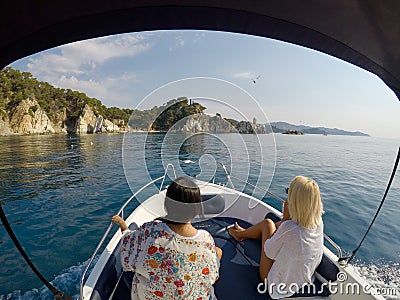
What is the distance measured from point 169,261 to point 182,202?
257 millimetres

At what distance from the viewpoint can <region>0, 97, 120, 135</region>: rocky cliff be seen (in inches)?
1524

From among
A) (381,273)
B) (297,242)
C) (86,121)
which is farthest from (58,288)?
(86,121)

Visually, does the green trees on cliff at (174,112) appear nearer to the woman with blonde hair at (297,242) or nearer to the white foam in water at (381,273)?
the woman with blonde hair at (297,242)

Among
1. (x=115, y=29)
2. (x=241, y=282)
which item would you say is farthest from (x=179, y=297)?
(x=115, y=29)

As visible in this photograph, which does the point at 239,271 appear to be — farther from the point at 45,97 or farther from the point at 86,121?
the point at 45,97

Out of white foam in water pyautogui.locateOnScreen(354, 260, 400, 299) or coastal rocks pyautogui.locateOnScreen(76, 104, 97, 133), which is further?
coastal rocks pyautogui.locateOnScreen(76, 104, 97, 133)

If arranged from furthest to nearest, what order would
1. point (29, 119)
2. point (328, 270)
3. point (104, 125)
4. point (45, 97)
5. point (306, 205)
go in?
point (104, 125), point (45, 97), point (29, 119), point (328, 270), point (306, 205)

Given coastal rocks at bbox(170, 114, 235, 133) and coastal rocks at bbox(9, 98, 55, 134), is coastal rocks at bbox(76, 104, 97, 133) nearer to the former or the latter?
coastal rocks at bbox(9, 98, 55, 134)

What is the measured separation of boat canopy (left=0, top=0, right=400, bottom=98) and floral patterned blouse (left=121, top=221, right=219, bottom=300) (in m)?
0.90

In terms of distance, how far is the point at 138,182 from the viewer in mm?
1853

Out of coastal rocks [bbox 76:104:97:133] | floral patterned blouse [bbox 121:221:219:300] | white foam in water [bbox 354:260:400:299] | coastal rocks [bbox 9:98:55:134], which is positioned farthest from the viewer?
coastal rocks [bbox 76:104:97:133]

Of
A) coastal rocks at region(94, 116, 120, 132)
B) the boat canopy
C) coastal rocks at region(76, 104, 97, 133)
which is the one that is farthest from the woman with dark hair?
coastal rocks at region(76, 104, 97, 133)

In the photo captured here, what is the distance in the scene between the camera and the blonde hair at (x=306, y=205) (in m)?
1.37

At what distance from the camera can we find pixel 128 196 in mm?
8422
